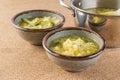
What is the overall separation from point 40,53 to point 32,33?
0.26 feet

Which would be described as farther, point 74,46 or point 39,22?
point 39,22

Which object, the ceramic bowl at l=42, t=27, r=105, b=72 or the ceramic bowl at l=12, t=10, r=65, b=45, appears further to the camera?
the ceramic bowl at l=12, t=10, r=65, b=45

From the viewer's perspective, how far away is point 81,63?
0.67 meters

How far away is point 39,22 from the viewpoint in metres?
0.89

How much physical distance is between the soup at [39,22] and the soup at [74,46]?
101 mm

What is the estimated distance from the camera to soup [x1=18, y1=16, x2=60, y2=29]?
2.82 feet

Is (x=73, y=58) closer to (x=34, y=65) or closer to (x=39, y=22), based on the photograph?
(x=34, y=65)

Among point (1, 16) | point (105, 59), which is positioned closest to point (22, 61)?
point (105, 59)

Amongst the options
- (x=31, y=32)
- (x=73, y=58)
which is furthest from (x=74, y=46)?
(x=31, y=32)

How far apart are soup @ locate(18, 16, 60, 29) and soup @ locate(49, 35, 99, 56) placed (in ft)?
0.33

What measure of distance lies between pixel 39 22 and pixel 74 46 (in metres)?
0.22

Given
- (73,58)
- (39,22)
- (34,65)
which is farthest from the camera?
(39,22)

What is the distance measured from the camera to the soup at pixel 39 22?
2.82 ft

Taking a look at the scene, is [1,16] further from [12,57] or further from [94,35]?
[94,35]
